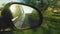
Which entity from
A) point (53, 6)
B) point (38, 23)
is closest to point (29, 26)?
point (38, 23)

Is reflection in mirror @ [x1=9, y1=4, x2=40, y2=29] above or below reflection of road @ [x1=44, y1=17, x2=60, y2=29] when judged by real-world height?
above

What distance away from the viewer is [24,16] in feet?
1.86

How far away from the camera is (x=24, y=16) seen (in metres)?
0.57

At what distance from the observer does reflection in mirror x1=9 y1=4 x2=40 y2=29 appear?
0.52 metres

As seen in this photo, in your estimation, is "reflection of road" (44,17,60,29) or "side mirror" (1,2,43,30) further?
"reflection of road" (44,17,60,29)

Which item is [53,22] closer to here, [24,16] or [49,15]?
[49,15]

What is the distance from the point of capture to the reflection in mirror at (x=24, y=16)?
0.52 metres

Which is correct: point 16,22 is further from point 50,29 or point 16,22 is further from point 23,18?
point 50,29

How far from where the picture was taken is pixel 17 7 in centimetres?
56

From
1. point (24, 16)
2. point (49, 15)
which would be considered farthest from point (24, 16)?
point (49, 15)

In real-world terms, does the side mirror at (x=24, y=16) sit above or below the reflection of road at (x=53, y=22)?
above

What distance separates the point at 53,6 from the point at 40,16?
11cm

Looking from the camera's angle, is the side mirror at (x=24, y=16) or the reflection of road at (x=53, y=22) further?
the reflection of road at (x=53, y=22)

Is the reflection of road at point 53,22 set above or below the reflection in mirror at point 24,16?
below
